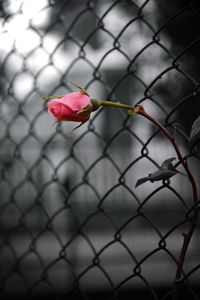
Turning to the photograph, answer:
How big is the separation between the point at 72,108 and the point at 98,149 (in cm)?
370

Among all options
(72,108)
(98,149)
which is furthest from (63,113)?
(98,149)

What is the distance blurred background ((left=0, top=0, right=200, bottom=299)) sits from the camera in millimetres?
1122

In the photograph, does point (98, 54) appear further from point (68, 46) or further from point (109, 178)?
point (109, 178)

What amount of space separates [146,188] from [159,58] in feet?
7.17

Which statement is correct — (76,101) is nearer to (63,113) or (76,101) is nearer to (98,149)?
(63,113)

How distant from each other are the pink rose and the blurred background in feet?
0.60

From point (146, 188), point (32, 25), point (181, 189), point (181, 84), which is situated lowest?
point (181, 84)

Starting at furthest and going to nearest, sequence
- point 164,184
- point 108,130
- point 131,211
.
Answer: point 131,211 → point 108,130 → point 164,184

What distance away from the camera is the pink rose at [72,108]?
67cm

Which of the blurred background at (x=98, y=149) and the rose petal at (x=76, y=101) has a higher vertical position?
the blurred background at (x=98, y=149)

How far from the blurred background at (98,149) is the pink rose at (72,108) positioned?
0.18m

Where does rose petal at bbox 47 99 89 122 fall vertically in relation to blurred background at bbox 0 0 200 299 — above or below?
below

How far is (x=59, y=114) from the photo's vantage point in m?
0.67

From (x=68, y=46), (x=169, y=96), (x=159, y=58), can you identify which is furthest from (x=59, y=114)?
(x=68, y=46)
